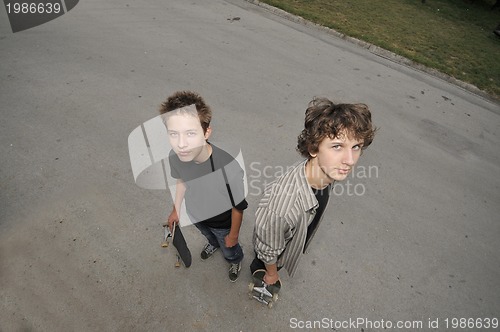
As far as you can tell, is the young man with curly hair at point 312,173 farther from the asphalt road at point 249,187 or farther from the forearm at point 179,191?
the asphalt road at point 249,187

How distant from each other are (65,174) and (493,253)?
4.91 metres

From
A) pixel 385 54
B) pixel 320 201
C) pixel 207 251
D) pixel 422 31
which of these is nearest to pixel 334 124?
pixel 320 201

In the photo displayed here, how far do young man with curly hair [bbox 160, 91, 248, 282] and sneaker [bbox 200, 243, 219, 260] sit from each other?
0.63 meters

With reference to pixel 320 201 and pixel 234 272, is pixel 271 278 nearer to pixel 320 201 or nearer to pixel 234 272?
pixel 234 272

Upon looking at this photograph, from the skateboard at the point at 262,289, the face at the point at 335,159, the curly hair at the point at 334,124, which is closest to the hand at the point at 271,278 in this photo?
the skateboard at the point at 262,289

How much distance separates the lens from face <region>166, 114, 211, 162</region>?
176cm

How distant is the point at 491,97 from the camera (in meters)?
5.66

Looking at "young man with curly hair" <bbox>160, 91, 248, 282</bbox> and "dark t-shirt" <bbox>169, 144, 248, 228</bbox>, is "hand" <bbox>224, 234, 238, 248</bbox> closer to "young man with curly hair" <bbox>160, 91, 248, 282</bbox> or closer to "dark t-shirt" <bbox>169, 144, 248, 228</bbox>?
"young man with curly hair" <bbox>160, 91, 248, 282</bbox>

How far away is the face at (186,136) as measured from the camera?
69.5 inches

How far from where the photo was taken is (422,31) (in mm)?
8156

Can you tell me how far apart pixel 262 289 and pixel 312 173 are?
4.06 ft

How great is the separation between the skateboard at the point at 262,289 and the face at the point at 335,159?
3.53 ft

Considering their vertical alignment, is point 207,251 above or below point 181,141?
below

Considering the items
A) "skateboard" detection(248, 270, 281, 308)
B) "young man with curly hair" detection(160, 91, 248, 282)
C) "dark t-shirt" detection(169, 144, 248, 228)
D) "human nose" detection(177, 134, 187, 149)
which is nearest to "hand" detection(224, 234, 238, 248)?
"young man with curly hair" detection(160, 91, 248, 282)
